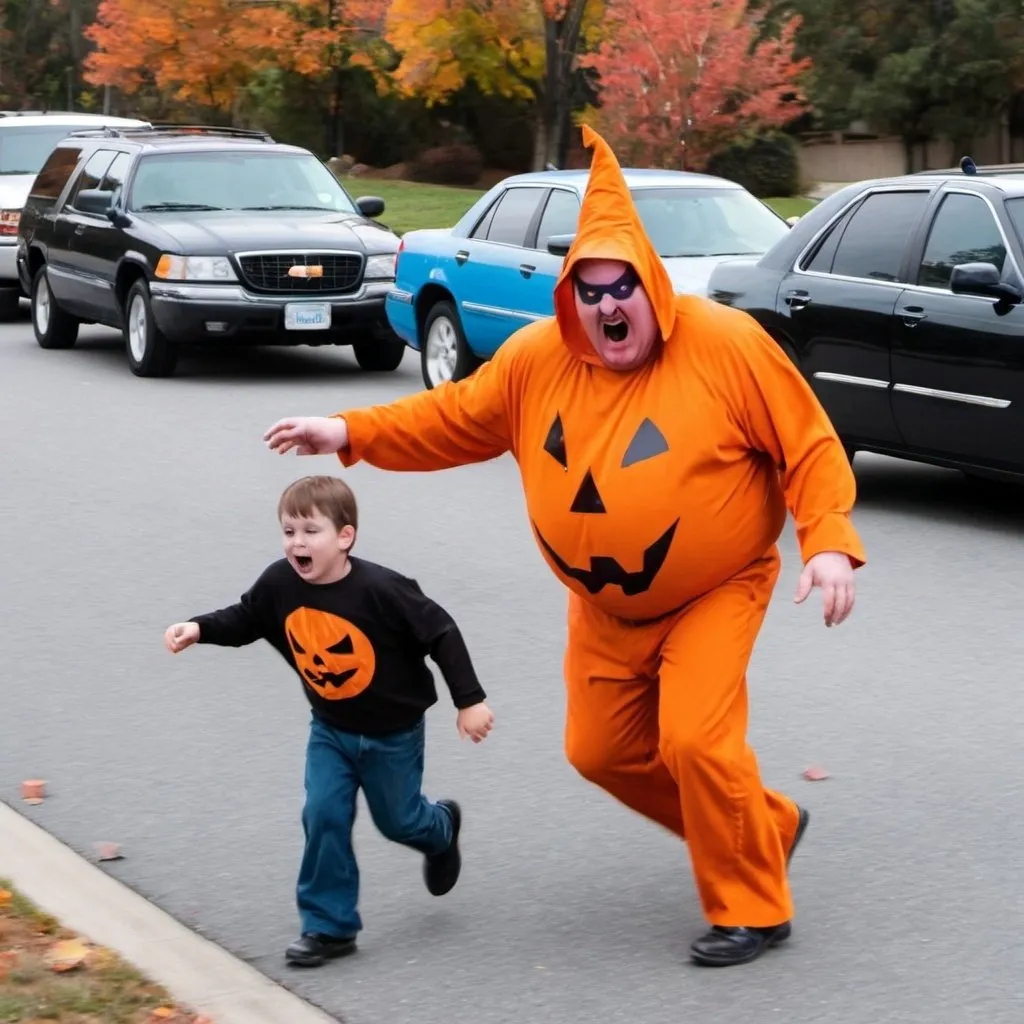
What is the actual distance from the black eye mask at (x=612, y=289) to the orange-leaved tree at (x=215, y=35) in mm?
41665

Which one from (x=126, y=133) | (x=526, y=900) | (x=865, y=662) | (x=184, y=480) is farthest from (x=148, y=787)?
(x=126, y=133)

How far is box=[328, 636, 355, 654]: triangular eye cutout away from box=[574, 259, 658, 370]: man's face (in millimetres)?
812

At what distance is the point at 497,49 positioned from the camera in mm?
45688

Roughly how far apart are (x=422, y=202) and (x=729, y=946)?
36998mm

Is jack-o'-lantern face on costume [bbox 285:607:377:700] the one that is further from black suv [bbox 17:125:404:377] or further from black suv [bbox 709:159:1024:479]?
black suv [bbox 17:125:404:377]

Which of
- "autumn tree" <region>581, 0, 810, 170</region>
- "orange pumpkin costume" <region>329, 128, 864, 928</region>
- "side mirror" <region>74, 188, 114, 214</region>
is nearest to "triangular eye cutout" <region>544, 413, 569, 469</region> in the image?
"orange pumpkin costume" <region>329, 128, 864, 928</region>

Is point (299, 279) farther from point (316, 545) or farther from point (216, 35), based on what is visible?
point (216, 35)

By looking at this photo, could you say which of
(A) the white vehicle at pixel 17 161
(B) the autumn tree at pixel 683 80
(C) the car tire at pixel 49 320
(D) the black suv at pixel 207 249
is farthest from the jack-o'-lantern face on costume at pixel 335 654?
(B) the autumn tree at pixel 683 80

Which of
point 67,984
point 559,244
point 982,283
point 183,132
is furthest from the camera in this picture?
point 183,132

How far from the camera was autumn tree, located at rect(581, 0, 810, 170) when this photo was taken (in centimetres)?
3628

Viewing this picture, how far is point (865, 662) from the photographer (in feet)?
23.8

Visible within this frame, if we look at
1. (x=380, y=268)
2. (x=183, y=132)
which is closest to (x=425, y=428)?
(x=380, y=268)

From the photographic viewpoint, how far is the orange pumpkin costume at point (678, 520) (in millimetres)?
4391

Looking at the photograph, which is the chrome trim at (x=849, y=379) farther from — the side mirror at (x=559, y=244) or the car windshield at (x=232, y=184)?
the car windshield at (x=232, y=184)
